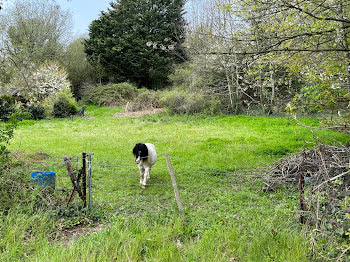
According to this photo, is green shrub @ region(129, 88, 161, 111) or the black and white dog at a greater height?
green shrub @ region(129, 88, 161, 111)

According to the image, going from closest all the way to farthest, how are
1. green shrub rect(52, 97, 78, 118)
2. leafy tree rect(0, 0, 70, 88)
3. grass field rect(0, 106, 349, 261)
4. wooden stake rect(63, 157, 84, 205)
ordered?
grass field rect(0, 106, 349, 261)
wooden stake rect(63, 157, 84, 205)
green shrub rect(52, 97, 78, 118)
leafy tree rect(0, 0, 70, 88)

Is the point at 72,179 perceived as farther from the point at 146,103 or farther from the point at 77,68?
the point at 77,68

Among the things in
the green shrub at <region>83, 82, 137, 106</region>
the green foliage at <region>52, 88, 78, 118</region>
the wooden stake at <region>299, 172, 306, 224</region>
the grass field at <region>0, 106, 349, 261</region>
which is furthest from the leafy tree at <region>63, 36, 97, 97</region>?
the wooden stake at <region>299, 172, 306, 224</region>

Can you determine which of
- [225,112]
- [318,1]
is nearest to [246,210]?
[318,1]

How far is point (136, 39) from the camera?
3012 centimetres

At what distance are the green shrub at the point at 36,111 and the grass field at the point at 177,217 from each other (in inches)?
355

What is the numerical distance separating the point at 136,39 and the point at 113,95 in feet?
22.0

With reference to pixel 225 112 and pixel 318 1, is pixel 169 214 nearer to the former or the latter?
pixel 318 1

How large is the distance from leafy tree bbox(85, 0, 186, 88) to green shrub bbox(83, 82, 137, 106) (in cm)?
320

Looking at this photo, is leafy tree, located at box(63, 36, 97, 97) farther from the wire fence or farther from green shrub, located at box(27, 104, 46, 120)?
the wire fence

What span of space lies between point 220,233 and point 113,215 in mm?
1866

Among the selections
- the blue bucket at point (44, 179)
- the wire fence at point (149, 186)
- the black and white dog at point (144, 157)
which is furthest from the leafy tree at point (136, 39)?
the blue bucket at point (44, 179)

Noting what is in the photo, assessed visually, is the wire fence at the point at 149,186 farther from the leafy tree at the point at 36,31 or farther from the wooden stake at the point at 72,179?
the leafy tree at the point at 36,31

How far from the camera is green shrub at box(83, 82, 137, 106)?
1081 inches
